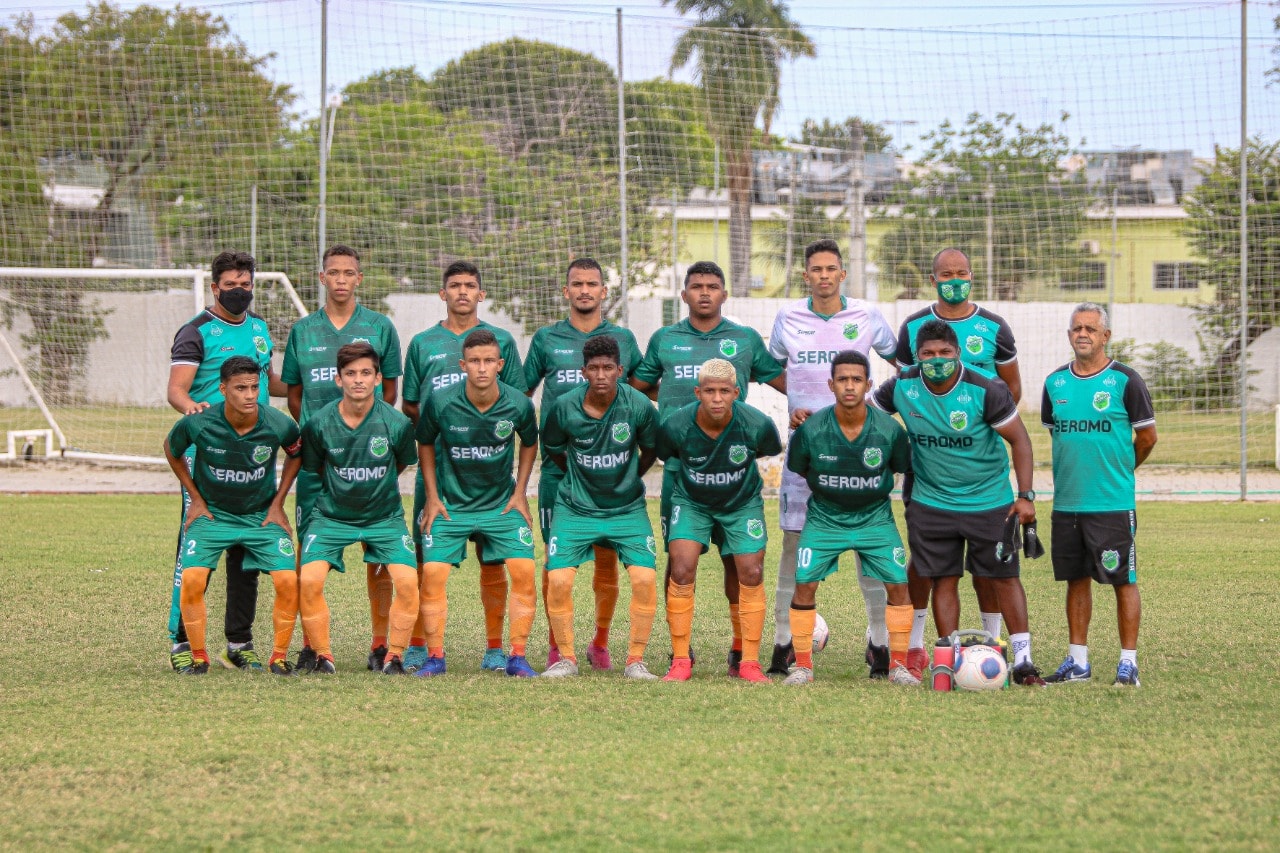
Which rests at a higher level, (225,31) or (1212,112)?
(225,31)

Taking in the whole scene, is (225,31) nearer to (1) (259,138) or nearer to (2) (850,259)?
(1) (259,138)

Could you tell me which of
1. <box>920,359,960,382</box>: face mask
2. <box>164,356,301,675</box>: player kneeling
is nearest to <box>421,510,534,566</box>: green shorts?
<box>164,356,301,675</box>: player kneeling

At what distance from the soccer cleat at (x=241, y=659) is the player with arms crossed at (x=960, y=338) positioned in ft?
10.2

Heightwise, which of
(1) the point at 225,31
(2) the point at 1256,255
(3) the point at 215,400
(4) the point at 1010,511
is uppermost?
(1) the point at 225,31

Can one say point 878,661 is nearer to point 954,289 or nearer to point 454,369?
point 954,289

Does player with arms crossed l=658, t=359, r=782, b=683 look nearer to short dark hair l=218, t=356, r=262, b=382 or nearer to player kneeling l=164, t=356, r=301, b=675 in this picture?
player kneeling l=164, t=356, r=301, b=675

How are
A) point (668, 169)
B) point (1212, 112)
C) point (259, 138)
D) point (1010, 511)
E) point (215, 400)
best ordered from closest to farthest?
point (1010, 511)
point (215, 400)
point (1212, 112)
point (668, 169)
point (259, 138)

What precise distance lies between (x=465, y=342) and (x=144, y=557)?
489cm

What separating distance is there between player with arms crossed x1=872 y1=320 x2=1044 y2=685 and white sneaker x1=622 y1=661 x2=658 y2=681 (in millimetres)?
1328

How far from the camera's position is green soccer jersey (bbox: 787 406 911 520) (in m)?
5.96

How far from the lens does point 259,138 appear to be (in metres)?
15.9

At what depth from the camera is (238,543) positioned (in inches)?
241

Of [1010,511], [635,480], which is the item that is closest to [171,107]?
[635,480]

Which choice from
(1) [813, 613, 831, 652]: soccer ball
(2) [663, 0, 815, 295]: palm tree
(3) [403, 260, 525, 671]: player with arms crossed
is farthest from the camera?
(2) [663, 0, 815, 295]: palm tree
